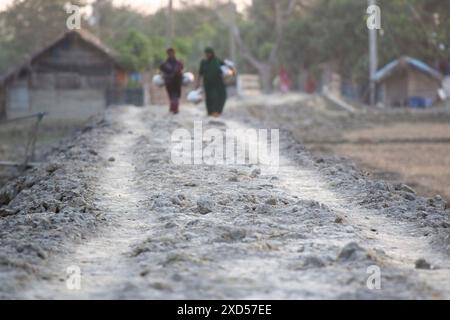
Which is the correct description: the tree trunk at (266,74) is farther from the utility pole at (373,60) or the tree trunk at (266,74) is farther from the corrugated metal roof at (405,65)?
the corrugated metal roof at (405,65)

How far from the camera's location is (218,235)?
24.7 feet

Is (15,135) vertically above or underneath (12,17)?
underneath

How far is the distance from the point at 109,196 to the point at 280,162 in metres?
4.09

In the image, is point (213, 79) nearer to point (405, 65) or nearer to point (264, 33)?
point (405, 65)

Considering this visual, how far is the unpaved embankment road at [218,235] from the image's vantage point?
6.00 meters

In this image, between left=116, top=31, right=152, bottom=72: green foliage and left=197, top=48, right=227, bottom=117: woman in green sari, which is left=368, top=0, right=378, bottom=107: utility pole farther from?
left=197, top=48, right=227, bottom=117: woman in green sari

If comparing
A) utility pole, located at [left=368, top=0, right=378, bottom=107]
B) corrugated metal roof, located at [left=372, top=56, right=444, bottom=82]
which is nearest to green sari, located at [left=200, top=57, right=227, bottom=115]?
utility pole, located at [left=368, top=0, right=378, bottom=107]

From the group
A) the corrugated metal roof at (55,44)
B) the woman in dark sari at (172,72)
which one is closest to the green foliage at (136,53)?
the corrugated metal roof at (55,44)

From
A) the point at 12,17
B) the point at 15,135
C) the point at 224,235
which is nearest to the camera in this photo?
the point at 224,235

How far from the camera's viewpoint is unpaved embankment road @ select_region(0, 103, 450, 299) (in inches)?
236

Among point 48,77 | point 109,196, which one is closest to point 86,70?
point 48,77

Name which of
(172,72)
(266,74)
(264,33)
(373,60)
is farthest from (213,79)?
(264,33)

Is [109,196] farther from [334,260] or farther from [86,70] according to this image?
[86,70]
